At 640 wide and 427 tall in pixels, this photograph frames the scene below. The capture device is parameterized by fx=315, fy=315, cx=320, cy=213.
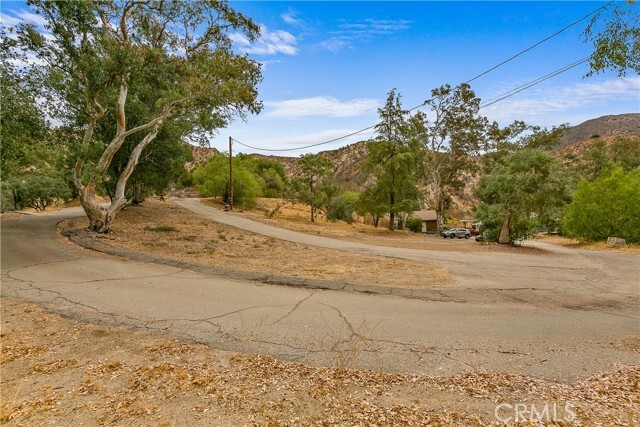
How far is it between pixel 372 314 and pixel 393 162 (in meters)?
19.7

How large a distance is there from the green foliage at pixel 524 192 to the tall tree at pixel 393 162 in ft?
22.3

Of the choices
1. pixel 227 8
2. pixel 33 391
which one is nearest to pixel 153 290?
pixel 33 391

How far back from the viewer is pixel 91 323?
16.6ft

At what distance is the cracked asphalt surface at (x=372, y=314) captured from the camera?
4188 mm

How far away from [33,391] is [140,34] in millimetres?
15616

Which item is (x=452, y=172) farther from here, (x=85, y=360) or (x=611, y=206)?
(x=85, y=360)

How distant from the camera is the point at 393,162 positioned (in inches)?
944

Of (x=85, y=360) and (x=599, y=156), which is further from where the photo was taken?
(x=599, y=156)

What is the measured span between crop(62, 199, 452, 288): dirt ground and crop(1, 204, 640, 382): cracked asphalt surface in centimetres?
115

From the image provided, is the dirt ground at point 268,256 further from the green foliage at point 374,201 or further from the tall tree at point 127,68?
the green foliage at point 374,201

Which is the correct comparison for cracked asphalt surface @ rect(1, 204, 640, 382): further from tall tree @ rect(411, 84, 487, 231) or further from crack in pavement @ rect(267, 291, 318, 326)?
tall tree @ rect(411, 84, 487, 231)

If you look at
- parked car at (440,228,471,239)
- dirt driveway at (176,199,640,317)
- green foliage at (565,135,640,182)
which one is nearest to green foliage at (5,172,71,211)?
Answer: dirt driveway at (176,199,640,317)

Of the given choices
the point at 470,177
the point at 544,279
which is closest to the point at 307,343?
the point at 544,279
